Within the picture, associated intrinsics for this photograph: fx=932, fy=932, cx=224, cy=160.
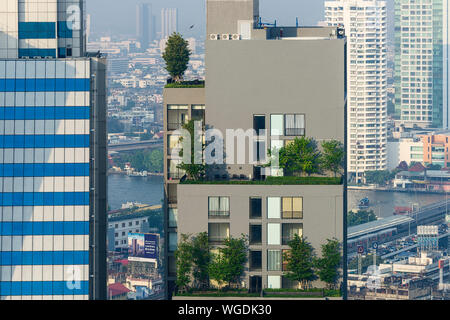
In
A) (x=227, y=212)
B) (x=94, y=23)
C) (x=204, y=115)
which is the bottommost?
(x=227, y=212)

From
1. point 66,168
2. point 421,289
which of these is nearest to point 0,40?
point 66,168

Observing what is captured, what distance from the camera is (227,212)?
27.3 meters

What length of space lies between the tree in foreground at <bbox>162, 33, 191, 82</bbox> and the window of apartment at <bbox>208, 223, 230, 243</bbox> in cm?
920

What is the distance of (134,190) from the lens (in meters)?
161

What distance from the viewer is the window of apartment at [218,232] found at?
27.4 metres

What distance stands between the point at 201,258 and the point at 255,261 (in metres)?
1.61

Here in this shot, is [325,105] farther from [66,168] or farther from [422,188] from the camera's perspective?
[422,188]

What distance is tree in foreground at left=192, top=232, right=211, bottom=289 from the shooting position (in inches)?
1073

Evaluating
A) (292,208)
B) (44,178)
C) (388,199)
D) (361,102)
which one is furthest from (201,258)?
(361,102)

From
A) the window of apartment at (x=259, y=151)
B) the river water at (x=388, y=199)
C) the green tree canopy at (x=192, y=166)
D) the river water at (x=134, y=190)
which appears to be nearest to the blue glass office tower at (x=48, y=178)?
the green tree canopy at (x=192, y=166)

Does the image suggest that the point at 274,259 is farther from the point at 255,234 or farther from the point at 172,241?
the point at 172,241

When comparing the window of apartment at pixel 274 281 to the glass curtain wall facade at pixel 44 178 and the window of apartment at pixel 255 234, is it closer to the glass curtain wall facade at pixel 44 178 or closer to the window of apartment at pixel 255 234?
the window of apartment at pixel 255 234

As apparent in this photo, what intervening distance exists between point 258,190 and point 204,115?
5.92 metres
